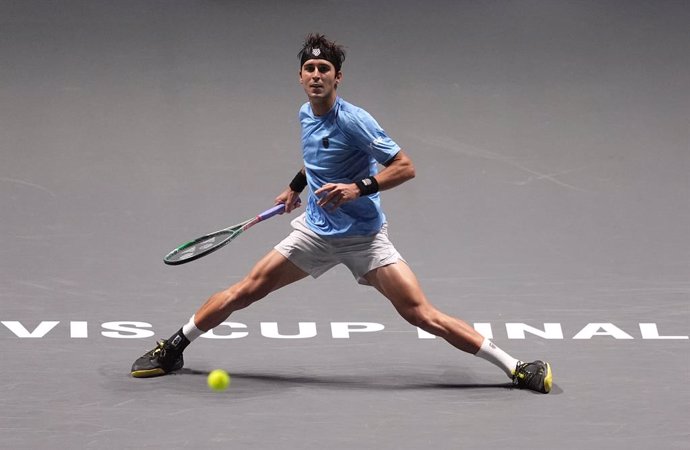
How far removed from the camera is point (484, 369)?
324 inches

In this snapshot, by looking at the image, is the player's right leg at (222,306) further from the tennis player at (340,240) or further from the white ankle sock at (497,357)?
the white ankle sock at (497,357)

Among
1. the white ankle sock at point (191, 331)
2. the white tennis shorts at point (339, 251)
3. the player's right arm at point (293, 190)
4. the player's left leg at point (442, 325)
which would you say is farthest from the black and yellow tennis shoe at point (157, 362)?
the player's left leg at point (442, 325)

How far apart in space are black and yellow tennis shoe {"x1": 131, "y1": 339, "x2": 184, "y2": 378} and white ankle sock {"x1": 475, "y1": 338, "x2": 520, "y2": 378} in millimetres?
1687

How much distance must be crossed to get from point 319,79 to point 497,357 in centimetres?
178

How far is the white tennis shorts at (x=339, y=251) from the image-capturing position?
7.86 metres

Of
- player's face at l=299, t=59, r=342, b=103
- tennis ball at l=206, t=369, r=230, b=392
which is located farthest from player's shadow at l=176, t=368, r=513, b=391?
player's face at l=299, t=59, r=342, b=103

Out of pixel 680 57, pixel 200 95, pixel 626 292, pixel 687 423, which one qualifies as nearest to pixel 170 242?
pixel 200 95

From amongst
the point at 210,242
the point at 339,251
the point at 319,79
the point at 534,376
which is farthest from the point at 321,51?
the point at 534,376

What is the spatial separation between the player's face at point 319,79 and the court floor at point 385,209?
5.10 feet

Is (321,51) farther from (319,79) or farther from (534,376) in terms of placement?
(534,376)

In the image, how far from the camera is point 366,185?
24.8 ft

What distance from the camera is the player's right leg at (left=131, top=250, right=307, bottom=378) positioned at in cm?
792

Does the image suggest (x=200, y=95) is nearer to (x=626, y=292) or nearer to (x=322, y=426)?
(x=626, y=292)

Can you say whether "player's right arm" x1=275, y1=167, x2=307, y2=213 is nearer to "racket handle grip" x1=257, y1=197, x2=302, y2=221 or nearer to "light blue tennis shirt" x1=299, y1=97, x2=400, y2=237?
"racket handle grip" x1=257, y1=197, x2=302, y2=221
